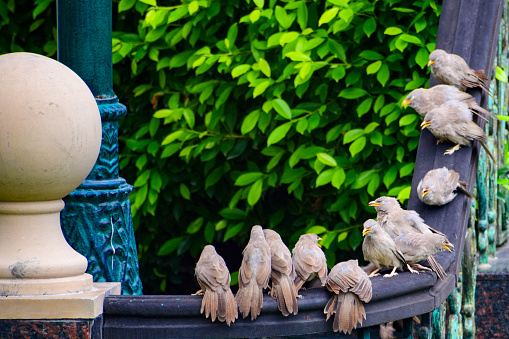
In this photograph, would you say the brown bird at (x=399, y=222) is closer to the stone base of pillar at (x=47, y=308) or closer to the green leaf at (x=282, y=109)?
the green leaf at (x=282, y=109)

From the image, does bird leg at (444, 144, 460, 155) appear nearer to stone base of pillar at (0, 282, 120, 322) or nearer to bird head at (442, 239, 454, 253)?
bird head at (442, 239, 454, 253)

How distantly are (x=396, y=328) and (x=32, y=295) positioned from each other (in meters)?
3.31

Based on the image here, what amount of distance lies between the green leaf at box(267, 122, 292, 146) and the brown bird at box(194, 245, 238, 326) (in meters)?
2.02

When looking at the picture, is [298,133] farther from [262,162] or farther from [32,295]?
[32,295]

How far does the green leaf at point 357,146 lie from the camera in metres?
4.36

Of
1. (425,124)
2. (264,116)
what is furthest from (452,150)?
(264,116)

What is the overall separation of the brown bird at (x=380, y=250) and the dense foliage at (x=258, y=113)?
1223 millimetres

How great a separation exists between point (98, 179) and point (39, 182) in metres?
1.00

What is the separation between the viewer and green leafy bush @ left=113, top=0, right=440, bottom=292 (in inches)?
176

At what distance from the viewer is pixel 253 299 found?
2342mm

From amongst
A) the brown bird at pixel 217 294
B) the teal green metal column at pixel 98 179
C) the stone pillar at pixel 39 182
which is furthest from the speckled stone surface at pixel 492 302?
the stone pillar at pixel 39 182

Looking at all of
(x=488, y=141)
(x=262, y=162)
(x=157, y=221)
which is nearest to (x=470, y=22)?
(x=488, y=141)

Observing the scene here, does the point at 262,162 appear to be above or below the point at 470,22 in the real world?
below

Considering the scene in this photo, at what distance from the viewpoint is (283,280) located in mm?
2414
